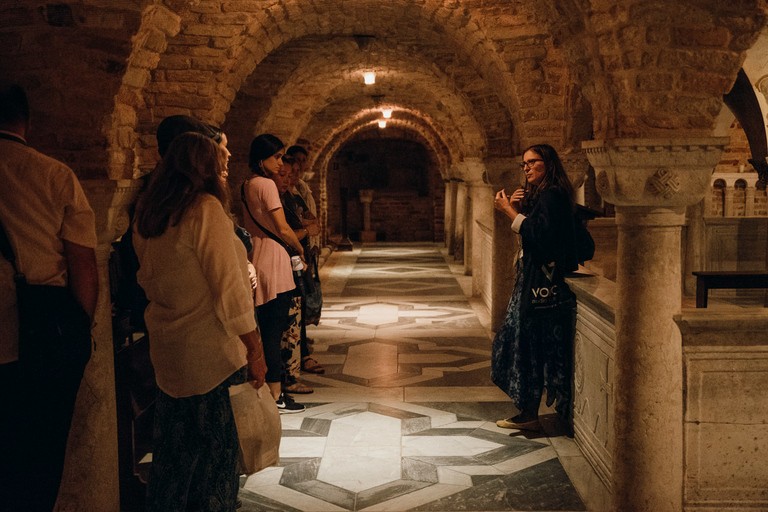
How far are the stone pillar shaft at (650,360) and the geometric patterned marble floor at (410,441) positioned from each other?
0.38 m

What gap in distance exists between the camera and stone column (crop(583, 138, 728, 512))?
2.94m

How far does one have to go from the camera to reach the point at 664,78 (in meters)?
2.87

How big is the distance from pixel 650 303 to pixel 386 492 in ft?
5.01

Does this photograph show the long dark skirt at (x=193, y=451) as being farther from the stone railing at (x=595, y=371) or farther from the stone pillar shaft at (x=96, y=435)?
the stone railing at (x=595, y=371)

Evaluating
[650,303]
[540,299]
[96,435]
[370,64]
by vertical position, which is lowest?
[96,435]

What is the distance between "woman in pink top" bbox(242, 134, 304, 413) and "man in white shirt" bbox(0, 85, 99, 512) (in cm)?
176

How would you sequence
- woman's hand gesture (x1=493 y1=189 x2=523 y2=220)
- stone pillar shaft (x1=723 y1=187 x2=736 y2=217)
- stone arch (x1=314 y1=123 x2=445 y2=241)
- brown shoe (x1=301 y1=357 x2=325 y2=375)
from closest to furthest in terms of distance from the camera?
woman's hand gesture (x1=493 y1=189 x2=523 y2=220)
brown shoe (x1=301 y1=357 x2=325 y2=375)
stone pillar shaft (x1=723 y1=187 x2=736 y2=217)
stone arch (x1=314 y1=123 x2=445 y2=241)

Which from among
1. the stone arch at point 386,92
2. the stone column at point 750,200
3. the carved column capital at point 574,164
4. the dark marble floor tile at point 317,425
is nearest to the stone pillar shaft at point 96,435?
the dark marble floor tile at point 317,425

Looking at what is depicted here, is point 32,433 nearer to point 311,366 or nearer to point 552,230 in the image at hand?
point 552,230

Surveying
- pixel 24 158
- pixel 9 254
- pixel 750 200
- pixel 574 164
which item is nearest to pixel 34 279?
pixel 9 254

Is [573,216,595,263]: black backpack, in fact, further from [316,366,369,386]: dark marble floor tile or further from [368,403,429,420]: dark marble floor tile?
[316,366,369,386]: dark marble floor tile

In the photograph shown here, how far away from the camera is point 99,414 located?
2887 mm

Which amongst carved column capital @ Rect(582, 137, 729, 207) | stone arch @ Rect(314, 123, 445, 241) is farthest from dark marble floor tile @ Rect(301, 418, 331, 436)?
stone arch @ Rect(314, 123, 445, 241)

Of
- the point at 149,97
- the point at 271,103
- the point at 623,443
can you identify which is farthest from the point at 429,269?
the point at 623,443
